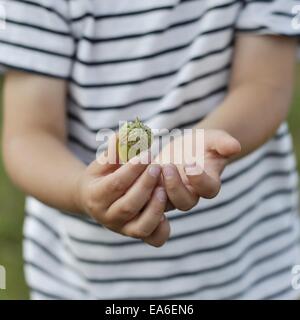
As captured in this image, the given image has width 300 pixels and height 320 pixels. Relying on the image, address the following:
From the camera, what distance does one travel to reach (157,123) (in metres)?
0.93

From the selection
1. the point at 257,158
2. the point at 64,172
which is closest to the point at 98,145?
the point at 64,172

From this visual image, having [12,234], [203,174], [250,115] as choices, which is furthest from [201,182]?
[12,234]

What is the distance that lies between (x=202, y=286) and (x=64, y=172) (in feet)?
0.75

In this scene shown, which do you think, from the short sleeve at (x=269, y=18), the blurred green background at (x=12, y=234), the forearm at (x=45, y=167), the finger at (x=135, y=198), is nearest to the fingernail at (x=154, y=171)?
the finger at (x=135, y=198)

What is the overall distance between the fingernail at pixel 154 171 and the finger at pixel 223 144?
52mm

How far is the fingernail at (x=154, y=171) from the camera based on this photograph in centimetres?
72

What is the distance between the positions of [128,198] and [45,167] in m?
0.17

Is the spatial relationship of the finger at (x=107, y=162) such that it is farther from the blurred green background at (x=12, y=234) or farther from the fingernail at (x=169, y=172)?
the blurred green background at (x=12, y=234)

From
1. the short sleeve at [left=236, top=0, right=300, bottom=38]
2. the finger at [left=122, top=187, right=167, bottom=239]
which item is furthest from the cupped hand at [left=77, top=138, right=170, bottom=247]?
the short sleeve at [left=236, top=0, right=300, bottom=38]

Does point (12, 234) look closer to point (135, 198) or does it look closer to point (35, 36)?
point (35, 36)

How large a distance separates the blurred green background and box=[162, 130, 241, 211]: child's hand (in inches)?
27.2

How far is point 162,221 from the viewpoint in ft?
2.53

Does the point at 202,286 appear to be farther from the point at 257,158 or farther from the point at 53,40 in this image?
the point at 53,40

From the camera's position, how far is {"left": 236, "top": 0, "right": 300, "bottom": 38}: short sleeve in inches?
36.2
